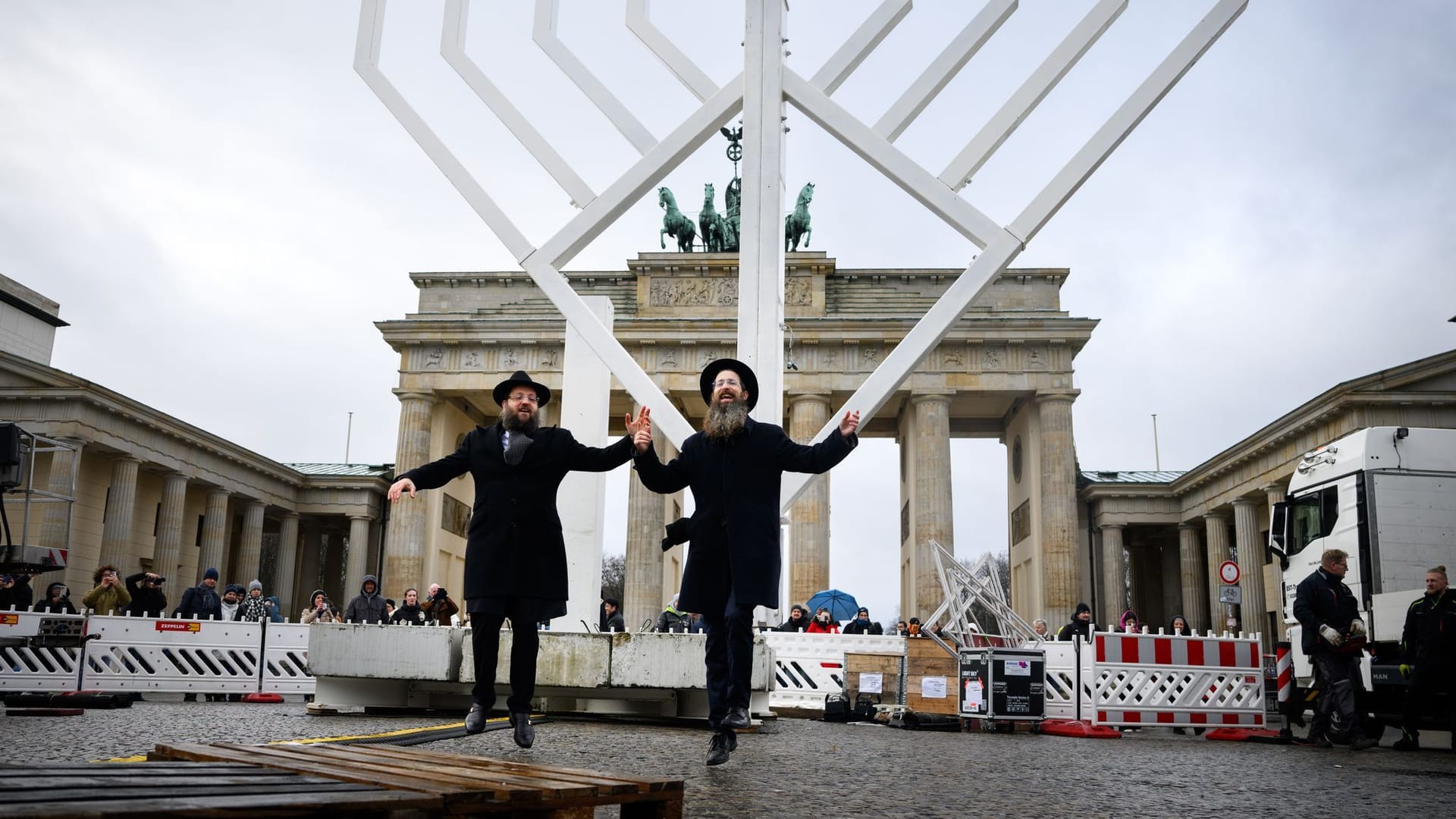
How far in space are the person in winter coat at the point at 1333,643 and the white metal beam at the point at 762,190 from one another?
5.83 m

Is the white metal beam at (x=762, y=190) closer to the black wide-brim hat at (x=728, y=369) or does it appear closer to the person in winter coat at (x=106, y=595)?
the black wide-brim hat at (x=728, y=369)

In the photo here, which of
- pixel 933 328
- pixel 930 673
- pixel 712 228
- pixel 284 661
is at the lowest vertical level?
pixel 284 661

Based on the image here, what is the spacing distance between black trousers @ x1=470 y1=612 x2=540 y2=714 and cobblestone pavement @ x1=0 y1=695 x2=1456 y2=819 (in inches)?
8.4

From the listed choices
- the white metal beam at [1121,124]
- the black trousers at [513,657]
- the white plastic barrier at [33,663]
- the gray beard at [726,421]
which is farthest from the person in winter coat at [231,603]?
the white metal beam at [1121,124]

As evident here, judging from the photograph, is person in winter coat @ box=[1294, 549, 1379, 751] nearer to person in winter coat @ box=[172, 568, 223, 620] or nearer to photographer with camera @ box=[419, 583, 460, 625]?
photographer with camera @ box=[419, 583, 460, 625]

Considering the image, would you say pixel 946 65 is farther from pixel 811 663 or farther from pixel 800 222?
pixel 800 222

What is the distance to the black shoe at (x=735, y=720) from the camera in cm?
503

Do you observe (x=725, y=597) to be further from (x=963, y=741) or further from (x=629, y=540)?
(x=629, y=540)

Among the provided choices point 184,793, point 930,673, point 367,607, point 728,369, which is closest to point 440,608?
point 367,607

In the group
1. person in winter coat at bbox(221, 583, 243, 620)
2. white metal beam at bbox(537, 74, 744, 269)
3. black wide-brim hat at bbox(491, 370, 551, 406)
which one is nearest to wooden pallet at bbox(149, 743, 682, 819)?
black wide-brim hat at bbox(491, 370, 551, 406)

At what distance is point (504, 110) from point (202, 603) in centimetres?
1109

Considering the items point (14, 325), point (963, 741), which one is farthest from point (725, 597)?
point (14, 325)

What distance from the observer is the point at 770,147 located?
700cm

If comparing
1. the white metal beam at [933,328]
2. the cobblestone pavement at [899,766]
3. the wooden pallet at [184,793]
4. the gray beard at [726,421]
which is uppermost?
the white metal beam at [933,328]
